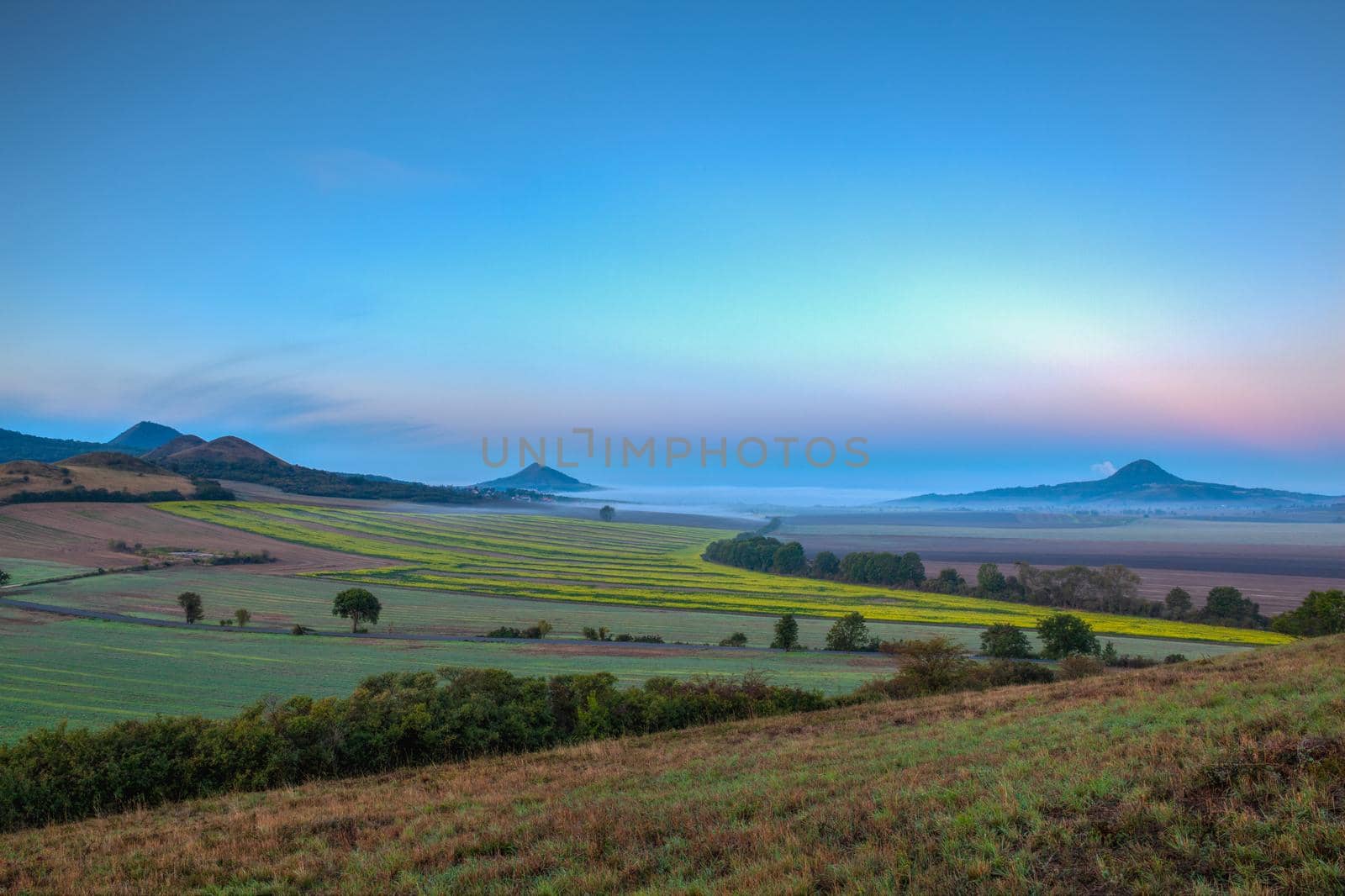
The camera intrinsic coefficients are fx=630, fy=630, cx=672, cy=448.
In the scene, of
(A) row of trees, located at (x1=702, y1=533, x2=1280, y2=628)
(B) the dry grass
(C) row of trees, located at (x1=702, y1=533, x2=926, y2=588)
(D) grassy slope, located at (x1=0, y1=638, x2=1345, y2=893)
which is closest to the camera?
(D) grassy slope, located at (x1=0, y1=638, x2=1345, y2=893)

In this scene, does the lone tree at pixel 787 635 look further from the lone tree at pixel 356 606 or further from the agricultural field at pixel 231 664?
the lone tree at pixel 356 606

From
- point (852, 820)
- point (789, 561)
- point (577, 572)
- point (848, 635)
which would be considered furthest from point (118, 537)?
point (852, 820)

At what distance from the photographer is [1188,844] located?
6559mm

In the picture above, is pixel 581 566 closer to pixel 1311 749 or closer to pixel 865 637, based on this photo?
pixel 865 637

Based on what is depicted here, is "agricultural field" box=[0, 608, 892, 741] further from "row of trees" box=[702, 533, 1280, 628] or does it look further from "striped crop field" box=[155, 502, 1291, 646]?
"row of trees" box=[702, 533, 1280, 628]

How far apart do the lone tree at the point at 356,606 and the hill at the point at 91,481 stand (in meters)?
79.6

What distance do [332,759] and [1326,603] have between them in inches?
3256

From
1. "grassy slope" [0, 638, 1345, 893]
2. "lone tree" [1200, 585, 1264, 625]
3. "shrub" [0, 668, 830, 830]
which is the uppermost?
"grassy slope" [0, 638, 1345, 893]

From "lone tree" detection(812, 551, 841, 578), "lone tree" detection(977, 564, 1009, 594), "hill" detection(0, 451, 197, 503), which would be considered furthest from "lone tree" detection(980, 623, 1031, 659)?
"hill" detection(0, 451, 197, 503)

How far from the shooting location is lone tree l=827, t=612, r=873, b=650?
193 feet

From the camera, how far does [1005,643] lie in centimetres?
5459

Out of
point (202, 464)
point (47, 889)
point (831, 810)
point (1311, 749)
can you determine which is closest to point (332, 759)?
point (47, 889)

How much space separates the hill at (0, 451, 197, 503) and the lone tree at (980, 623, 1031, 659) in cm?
13795

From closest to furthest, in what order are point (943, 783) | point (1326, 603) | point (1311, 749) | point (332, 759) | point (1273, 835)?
point (1273, 835)
point (1311, 749)
point (943, 783)
point (332, 759)
point (1326, 603)
